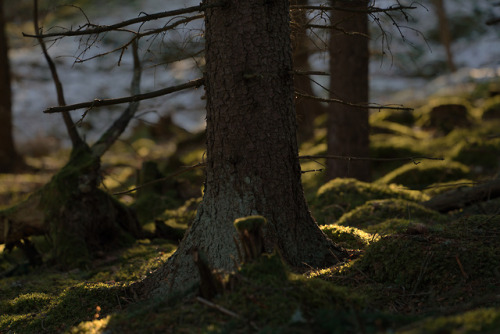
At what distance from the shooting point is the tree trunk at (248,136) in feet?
12.5

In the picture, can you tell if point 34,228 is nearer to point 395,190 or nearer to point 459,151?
point 395,190

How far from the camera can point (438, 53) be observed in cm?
2395

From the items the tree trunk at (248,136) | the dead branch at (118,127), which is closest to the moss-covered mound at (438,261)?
the tree trunk at (248,136)

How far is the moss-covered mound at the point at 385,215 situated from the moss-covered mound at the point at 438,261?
1.67m

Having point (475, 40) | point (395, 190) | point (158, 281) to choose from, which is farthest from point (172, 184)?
point (475, 40)

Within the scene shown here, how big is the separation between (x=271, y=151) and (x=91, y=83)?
1593 centimetres

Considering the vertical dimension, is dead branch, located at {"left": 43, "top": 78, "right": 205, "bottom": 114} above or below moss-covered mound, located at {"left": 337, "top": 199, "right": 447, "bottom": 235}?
above

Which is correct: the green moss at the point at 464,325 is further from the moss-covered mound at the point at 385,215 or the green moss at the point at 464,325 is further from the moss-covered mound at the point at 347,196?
the moss-covered mound at the point at 347,196

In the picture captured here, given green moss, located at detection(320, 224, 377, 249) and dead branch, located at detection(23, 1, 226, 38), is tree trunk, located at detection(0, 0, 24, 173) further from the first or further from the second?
green moss, located at detection(320, 224, 377, 249)

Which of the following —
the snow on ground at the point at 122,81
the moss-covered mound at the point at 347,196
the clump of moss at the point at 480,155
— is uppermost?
the snow on ground at the point at 122,81

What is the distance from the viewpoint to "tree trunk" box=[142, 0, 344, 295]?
3.80m

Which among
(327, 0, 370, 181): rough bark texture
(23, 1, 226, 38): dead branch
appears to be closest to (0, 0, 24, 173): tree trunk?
(327, 0, 370, 181): rough bark texture

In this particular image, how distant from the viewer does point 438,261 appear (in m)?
3.52

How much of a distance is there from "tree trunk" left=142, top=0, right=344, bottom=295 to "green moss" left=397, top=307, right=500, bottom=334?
5.57 ft
